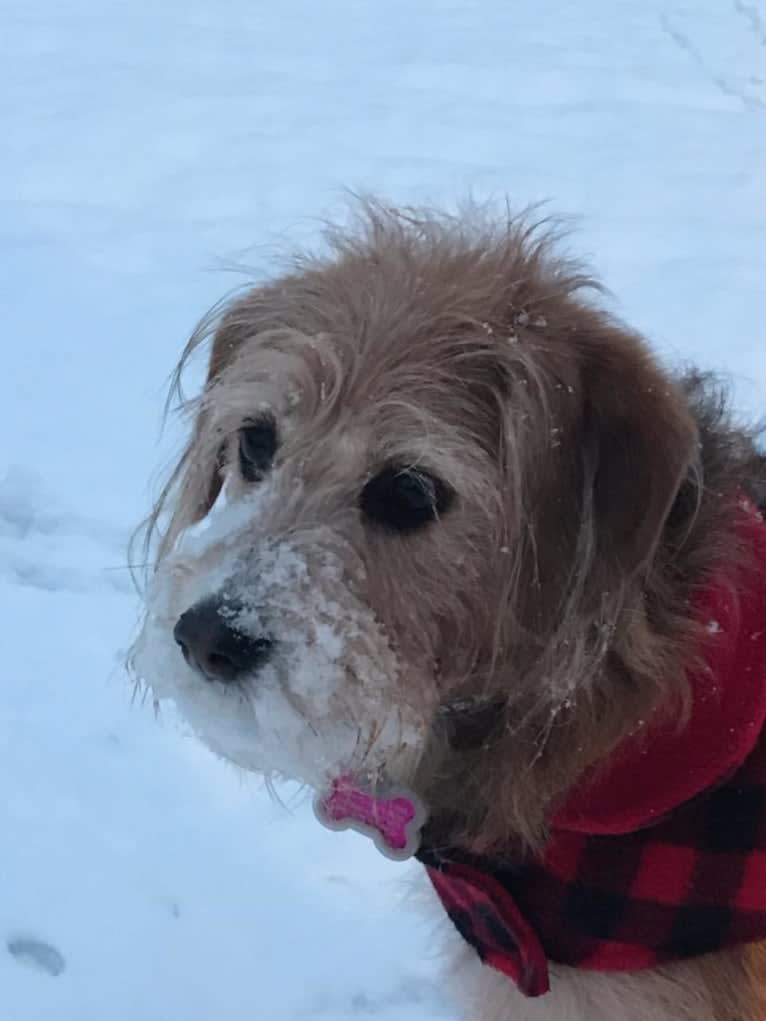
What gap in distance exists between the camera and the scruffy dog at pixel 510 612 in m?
1.75

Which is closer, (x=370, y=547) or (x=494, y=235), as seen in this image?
(x=370, y=547)

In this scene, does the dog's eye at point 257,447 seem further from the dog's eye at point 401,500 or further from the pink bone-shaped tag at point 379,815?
the pink bone-shaped tag at point 379,815

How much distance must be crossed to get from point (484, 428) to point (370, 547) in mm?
228

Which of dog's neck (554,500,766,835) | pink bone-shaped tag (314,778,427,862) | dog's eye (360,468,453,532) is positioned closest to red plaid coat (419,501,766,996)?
dog's neck (554,500,766,835)

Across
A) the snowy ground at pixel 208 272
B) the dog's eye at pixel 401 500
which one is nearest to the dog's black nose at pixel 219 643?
the dog's eye at pixel 401 500

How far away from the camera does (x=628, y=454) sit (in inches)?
69.2

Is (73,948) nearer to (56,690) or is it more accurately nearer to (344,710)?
(56,690)

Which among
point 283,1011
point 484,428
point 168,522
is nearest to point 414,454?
point 484,428

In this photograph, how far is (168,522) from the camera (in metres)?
2.23

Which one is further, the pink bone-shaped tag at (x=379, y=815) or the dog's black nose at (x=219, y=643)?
the pink bone-shaped tag at (x=379, y=815)

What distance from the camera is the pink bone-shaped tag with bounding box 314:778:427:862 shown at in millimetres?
1965

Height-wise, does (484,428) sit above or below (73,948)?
above

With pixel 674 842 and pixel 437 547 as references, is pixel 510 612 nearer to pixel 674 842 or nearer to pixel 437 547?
pixel 437 547

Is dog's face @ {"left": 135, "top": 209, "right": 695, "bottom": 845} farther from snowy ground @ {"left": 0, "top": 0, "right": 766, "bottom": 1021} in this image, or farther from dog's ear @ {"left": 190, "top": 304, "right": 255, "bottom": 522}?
snowy ground @ {"left": 0, "top": 0, "right": 766, "bottom": 1021}
